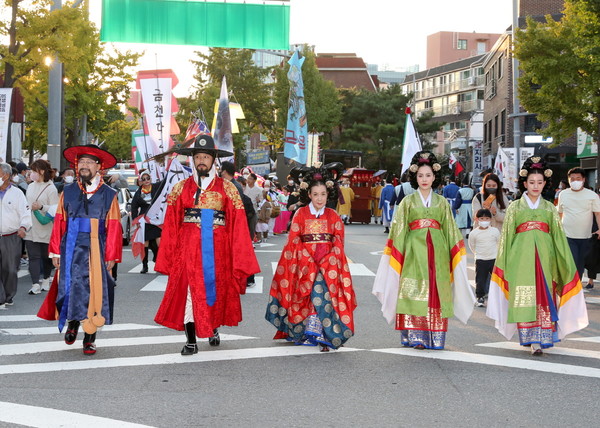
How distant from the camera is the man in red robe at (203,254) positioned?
7156 millimetres

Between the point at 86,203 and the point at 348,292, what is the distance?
240 centimetres

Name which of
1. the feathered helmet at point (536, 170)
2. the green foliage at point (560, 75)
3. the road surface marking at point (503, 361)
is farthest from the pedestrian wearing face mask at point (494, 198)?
the green foliage at point (560, 75)

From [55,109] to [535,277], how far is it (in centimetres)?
1345

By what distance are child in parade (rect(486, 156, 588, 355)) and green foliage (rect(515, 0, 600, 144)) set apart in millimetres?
15270

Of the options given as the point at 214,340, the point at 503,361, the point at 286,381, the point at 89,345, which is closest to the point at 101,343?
the point at 89,345

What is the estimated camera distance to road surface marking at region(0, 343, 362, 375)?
6.63m

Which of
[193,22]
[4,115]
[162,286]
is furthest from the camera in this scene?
[193,22]

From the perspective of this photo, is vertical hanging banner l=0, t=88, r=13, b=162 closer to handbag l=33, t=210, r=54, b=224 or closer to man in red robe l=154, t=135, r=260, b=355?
handbag l=33, t=210, r=54, b=224

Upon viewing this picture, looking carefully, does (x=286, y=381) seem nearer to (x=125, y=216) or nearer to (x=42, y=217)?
(x=42, y=217)

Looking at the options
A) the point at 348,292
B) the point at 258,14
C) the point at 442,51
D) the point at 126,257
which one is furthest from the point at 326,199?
the point at 442,51

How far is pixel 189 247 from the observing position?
23.7 ft

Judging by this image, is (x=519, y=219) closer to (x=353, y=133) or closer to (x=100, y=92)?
(x=100, y=92)

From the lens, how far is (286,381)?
6.19 m

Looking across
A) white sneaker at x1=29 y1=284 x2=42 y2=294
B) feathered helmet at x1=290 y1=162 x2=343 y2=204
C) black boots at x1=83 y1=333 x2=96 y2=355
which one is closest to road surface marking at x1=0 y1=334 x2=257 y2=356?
black boots at x1=83 y1=333 x2=96 y2=355
